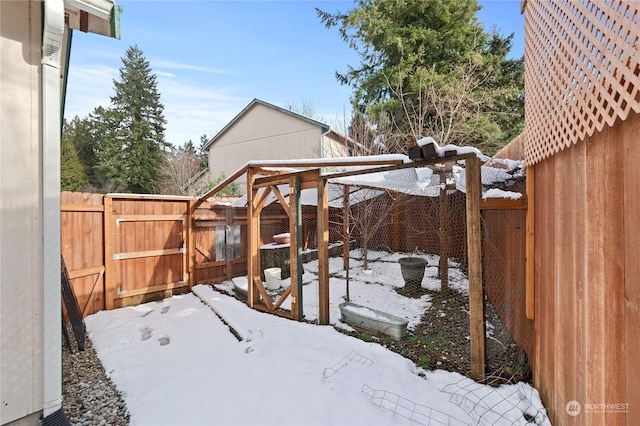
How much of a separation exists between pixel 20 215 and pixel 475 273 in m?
3.45

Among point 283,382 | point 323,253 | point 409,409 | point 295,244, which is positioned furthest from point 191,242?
point 409,409

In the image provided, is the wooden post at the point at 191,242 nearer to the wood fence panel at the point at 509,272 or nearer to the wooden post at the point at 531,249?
the wood fence panel at the point at 509,272

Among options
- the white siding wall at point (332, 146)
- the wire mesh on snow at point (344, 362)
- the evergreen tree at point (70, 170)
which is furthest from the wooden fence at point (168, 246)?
the evergreen tree at point (70, 170)

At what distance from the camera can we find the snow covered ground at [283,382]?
2135 millimetres

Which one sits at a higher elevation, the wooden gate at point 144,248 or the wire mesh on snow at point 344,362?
the wooden gate at point 144,248

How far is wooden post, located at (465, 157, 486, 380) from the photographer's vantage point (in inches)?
103

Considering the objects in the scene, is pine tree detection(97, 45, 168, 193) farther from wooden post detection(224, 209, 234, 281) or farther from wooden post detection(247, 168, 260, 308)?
wooden post detection(247, 168, 260, 308)

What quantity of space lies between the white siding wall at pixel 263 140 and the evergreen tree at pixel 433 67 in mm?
3131

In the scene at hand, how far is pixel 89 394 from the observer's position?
2.60 metres

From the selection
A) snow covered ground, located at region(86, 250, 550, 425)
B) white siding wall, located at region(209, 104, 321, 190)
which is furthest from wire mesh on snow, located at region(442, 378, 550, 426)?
white siding wall, located at region(209, 104, 321, 190)

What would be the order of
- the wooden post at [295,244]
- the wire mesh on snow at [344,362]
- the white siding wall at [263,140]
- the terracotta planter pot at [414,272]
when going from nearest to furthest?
the wire mesh on snow at [344,362] → the wooden post at [295,244] → the terracotta planter pot at [414,272] → the white siding wall at [263,140]

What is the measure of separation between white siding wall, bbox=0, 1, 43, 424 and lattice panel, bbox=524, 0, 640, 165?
3.00m

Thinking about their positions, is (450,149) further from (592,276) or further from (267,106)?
(267,106)

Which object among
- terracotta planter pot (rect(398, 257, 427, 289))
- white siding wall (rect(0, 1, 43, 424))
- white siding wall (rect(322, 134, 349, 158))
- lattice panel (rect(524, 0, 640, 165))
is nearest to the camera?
lattice panel (rect(524, 0, 640, 165))
